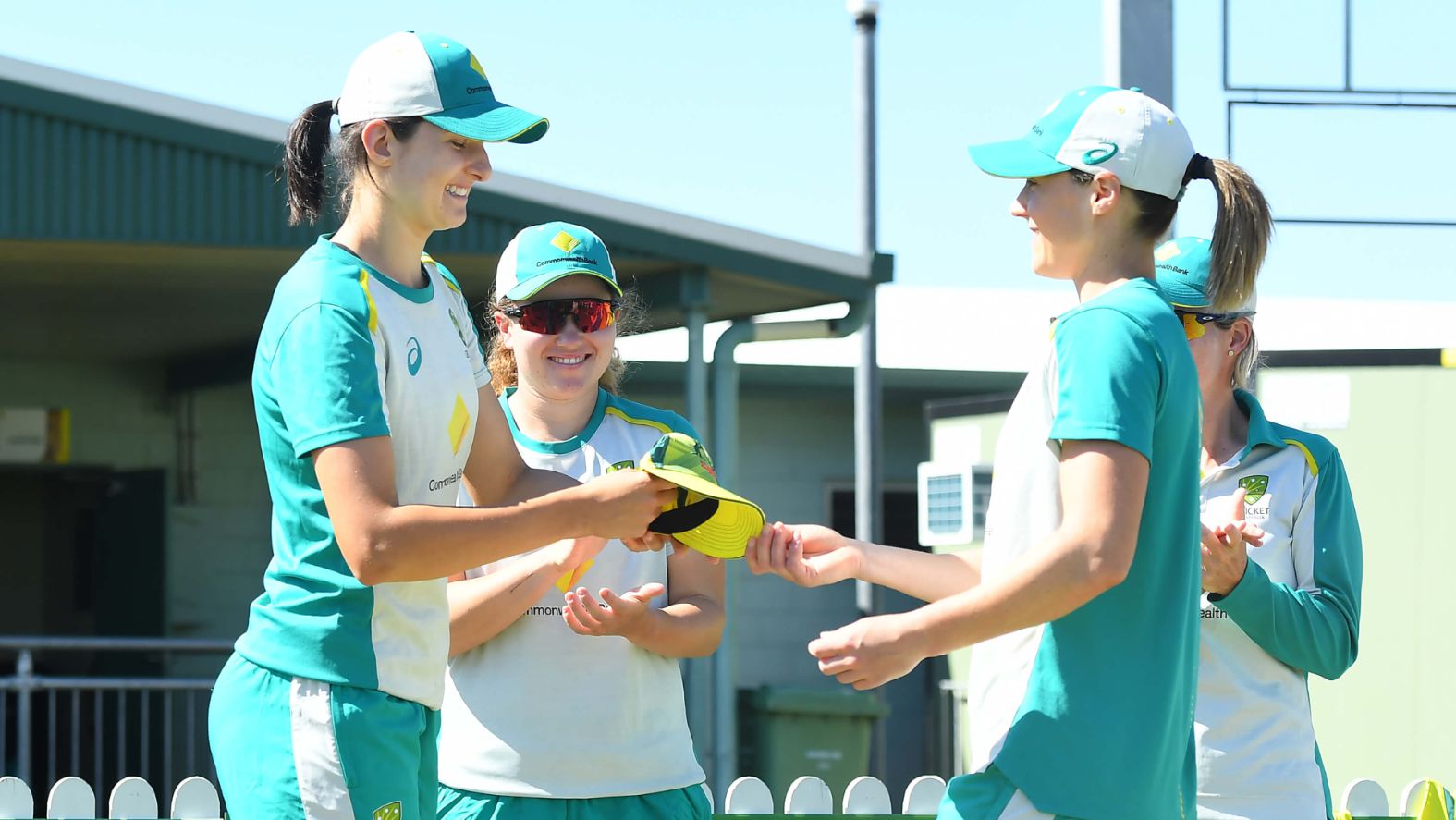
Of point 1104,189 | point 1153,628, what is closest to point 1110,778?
point 1153,628

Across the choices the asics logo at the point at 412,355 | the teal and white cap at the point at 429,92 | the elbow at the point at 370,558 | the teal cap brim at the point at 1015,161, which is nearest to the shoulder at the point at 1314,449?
the teal cap brim at the point at 1015,161

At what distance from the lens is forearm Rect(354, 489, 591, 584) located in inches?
102

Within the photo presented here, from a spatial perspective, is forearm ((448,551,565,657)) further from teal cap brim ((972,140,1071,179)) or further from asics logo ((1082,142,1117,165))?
asics logo ((1082,142,1117,165))

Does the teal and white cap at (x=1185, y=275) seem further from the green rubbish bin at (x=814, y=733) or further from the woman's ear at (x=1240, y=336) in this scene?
the green rubbish bin at (x=814, y=733)

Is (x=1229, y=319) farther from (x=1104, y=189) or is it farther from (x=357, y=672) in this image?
(x=357, y=672)

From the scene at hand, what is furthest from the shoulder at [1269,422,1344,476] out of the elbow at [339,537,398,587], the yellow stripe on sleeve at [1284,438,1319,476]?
the elbow at [339,537,398,587]

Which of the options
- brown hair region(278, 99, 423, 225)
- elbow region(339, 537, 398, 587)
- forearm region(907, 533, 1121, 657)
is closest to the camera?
forearm region(907, 533, 1121, 657)

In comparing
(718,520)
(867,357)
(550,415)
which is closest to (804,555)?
(718,520)

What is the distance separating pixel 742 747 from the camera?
41.8ft

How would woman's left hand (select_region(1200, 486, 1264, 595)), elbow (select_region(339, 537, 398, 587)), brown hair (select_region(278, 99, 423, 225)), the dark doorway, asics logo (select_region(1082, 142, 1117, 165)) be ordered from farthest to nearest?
1. the dark doorway
2. woman's left hand (select_region(1200, 486, 1264, 595))
3. brown hair (select_region(278, 99, 423, 225))
4. asics logo (select_region(1082, 142, 1117, 165))
5. elbow (select_region(339, 537, 398, 587))

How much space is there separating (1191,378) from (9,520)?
49.9 ft

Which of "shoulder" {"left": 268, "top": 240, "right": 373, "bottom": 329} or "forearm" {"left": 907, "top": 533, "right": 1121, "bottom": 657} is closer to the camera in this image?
"forearm" {"left": 907, "top": 533, "right": 1121, "bottom": 657}

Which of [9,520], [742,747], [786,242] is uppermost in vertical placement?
[786,242]

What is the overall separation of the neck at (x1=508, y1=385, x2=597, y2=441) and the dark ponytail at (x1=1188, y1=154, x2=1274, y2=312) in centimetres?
134
